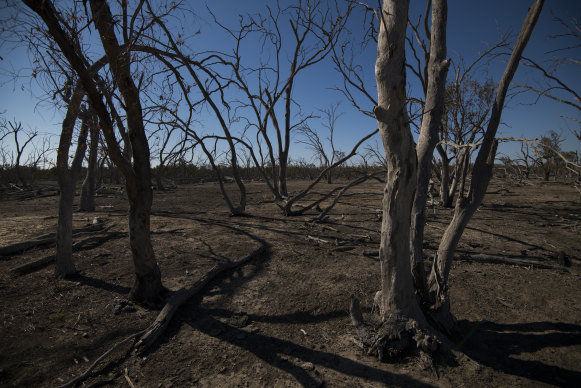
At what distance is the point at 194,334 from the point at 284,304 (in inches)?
42.8

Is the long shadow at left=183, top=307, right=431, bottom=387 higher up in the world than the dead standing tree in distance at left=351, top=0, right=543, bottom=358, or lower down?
lower down

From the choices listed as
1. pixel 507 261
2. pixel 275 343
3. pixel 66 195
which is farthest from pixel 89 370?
pixel 507 261

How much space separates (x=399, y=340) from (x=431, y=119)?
2.11 metres

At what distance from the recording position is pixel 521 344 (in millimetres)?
2641

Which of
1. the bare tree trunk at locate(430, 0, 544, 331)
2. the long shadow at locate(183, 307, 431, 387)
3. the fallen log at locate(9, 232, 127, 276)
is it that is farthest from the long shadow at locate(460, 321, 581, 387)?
the fallen log at locate(9, 232, 127, 276)

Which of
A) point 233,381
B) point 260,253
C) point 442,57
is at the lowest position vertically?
point 233,381

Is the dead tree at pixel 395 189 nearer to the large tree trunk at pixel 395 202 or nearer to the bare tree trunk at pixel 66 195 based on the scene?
the large tree trunk at pixel 395 202

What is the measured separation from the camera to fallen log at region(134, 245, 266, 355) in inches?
105

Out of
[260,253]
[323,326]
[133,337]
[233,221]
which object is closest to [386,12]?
[323,326]

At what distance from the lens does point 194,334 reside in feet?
9.52

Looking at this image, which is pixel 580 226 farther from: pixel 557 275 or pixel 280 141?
pixel 280 141

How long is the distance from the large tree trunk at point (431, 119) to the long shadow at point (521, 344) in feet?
2.77

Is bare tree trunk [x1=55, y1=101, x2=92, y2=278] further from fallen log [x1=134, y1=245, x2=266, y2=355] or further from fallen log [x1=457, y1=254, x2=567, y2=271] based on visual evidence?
fallen log [x1=457, y1=254, x2=567, y2=271]

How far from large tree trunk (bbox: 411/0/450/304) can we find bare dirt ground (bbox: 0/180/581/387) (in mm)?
1031
